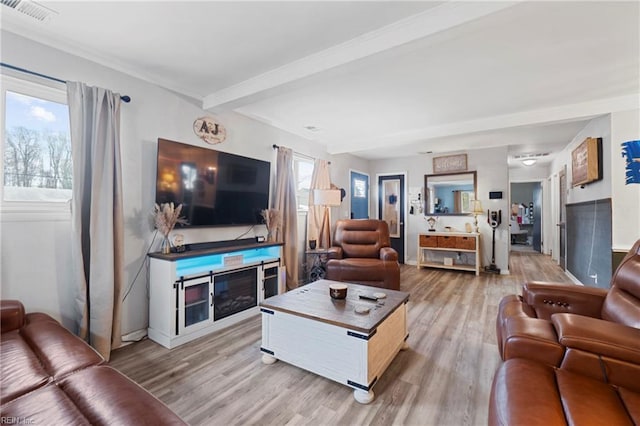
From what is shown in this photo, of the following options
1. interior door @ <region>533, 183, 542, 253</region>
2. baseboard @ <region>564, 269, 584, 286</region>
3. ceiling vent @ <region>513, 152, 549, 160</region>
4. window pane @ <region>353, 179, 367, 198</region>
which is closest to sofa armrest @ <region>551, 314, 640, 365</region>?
baseboard @ <region>564, 269, 584, 286</region>

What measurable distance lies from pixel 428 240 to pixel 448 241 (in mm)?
355

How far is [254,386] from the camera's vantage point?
1.88 meters

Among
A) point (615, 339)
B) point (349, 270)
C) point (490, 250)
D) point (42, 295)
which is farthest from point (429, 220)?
point (42, 295)

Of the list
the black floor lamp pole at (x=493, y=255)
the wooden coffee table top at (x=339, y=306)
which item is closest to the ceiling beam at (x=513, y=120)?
the black floor lamp pole at (x=493, y=255)

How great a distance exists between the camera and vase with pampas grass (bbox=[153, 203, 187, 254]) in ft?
8.46

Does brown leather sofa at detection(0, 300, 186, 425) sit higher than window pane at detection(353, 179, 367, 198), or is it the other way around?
window pane at detection(353, 179, 367, 198)

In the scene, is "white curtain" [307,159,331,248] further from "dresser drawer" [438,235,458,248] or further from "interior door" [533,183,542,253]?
"interior door" [533,183,542,253]

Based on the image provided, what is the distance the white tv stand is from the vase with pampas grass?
15cm

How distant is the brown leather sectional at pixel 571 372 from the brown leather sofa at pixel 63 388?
120cm

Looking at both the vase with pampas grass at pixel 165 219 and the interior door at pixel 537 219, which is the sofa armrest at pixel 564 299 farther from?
the interior door at pixel 537 219

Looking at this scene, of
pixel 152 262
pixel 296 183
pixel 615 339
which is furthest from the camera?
pixel 296 183

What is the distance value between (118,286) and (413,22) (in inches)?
117

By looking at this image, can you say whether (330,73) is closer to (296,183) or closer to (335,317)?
(335,317)

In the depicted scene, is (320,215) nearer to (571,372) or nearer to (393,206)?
(393,206)
